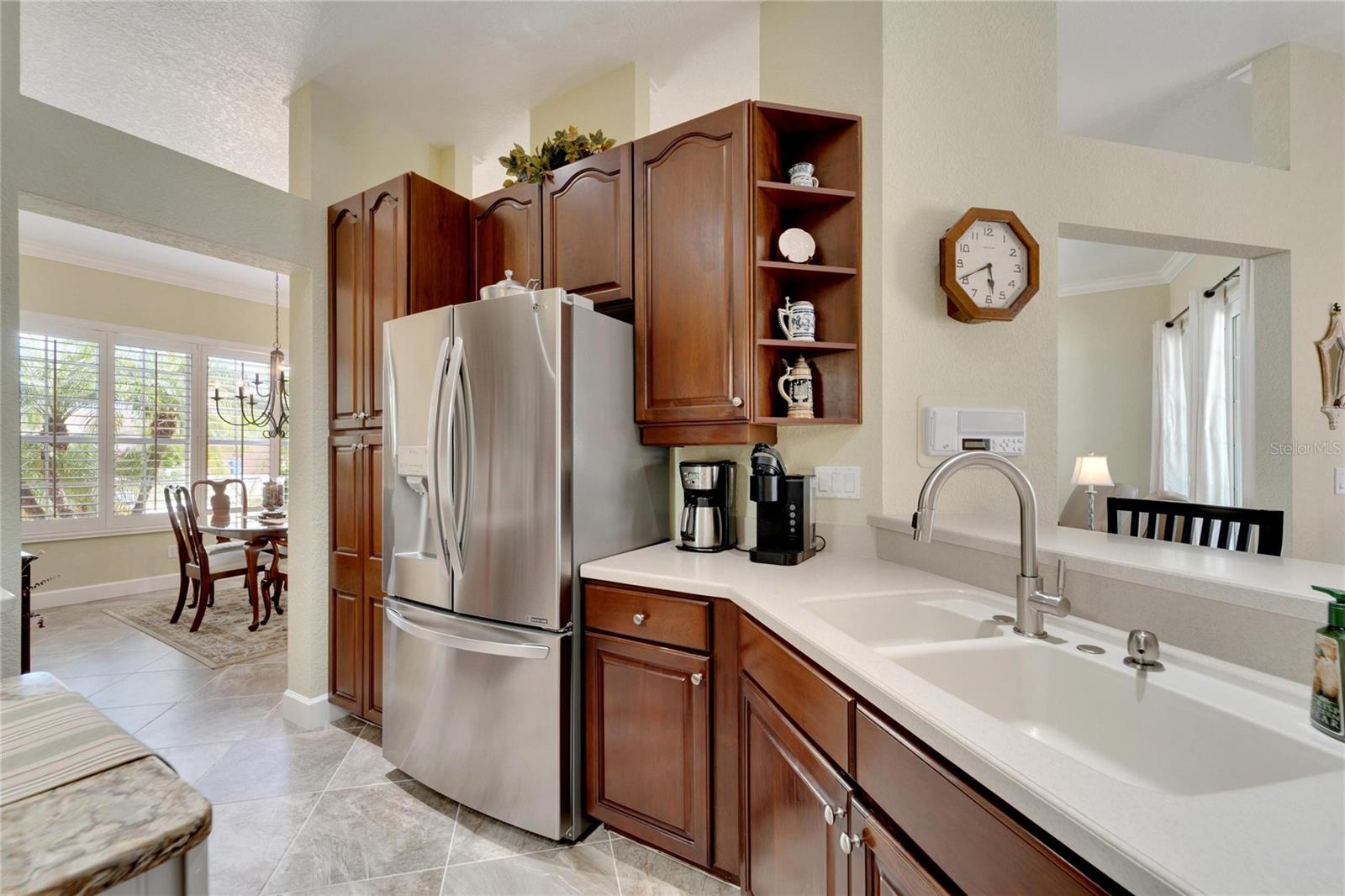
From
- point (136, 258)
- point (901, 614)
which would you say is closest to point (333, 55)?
point (901, 614)

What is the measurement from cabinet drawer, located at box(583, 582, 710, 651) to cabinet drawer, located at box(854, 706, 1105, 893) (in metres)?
0.67

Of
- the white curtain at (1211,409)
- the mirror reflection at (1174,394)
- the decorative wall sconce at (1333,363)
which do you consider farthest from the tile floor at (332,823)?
the white curtain at (1211,409)

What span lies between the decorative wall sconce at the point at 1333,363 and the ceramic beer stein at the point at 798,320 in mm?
2596

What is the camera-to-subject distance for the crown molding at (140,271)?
4344mm

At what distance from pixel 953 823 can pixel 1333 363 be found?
3.39 meters

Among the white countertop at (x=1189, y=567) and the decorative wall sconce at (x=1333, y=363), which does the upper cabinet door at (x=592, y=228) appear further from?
the decorative wall sconce at (x=1333, y=363)

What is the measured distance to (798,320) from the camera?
1.90 m

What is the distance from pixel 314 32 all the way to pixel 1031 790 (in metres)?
3.41

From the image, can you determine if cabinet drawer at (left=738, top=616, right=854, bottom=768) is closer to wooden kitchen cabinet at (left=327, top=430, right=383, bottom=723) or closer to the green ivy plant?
wooden kitchen cabinet at (left=327, top=430, right=383, bottom=723)

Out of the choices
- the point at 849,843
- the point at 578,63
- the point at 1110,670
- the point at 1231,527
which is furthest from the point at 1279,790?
the point at 578,63

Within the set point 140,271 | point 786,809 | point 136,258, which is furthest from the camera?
point 140,271

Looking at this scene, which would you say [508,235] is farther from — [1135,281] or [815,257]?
[1135,281]

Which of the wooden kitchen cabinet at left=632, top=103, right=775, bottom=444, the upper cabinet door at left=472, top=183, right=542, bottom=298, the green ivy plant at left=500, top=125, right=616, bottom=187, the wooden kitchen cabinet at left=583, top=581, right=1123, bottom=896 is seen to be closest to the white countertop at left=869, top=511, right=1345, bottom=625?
the wooden kitchen cabinet at left=583, top=581, right=1123, bottom=896

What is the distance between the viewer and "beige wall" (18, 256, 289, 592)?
4359 mm
